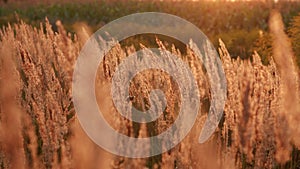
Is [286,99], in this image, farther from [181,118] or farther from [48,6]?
[48,6]

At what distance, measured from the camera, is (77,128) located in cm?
262

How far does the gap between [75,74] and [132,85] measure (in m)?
0.61

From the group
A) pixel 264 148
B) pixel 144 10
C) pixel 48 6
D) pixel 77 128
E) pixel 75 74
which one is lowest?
pixel 264 148

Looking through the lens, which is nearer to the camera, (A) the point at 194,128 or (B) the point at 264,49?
(A) the point at 194,128

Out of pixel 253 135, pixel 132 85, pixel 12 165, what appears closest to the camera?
pixel 253 135

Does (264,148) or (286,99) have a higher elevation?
(286,99)

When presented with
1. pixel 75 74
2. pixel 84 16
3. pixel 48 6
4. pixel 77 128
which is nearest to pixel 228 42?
pixel 75 74

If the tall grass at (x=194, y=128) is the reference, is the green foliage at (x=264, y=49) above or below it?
above

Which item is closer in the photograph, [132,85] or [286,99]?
[286,99]

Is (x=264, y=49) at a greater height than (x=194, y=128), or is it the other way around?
(x=264, y=49)

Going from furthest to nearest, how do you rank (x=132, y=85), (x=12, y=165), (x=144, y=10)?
(x=144, y=10) → (x=132, y=85) → (x=12, y=165)

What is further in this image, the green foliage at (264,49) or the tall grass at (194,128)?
the green foliage at (264,49)

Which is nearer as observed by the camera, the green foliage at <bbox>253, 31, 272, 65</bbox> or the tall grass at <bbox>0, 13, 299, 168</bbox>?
the tall grass at <bbox>0, 13, 299, 168</bbox>

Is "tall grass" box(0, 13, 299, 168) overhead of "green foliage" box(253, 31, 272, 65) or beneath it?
beneath
